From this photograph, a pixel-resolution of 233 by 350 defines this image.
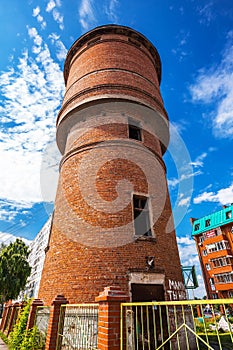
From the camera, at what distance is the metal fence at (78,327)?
569 centimetres

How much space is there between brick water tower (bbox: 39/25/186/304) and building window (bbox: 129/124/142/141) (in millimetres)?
94

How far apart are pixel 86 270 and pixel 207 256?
114 ft

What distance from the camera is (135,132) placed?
1058cm

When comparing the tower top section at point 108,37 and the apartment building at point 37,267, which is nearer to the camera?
the tower top section at point 108,37

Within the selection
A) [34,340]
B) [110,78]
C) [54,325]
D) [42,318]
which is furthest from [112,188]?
[110,78]

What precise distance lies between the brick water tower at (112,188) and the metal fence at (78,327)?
467 mm

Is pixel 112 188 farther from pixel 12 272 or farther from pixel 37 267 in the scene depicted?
pixel 37 267

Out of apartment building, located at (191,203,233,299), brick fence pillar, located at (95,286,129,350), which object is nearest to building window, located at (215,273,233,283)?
apartment building, located at (191,203,233,299)

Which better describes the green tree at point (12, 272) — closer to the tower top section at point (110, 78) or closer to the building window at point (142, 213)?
the tower top section at point (110, 78)

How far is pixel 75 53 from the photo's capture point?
1364 centimetres

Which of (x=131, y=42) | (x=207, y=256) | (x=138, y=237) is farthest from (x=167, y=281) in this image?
(x=207, y=256)

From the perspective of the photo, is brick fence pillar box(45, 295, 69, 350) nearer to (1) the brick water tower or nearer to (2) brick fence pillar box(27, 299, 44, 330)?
(1) the brick water tower

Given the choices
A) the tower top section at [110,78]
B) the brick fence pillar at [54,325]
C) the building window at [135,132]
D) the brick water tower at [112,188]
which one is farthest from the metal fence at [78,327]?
the tower top section at [110,78]

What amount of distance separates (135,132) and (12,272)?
→ 17.0 metres
